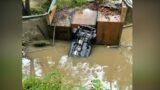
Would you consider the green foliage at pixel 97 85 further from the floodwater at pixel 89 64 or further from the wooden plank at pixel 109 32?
the wooden plank at pixel 109 32

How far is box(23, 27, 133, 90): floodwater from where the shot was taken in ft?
15.8

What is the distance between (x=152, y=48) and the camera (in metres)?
0.38

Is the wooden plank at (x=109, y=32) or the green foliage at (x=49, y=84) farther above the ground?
the wooden plank at (x=109, y=32)

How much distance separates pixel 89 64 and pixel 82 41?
28.1 inches

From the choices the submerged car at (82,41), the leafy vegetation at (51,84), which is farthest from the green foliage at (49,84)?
the submerged car at (82,41)

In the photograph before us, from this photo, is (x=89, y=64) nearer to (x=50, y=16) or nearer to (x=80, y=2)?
(x=50, y=16)

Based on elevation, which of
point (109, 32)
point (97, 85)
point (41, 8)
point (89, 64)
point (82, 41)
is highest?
point (41, 8)

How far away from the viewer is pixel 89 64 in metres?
5.35

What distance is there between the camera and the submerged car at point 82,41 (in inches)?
225

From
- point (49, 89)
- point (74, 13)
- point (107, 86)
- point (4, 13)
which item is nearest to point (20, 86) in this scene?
point (4, 13)

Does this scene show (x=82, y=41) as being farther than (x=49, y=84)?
Yes

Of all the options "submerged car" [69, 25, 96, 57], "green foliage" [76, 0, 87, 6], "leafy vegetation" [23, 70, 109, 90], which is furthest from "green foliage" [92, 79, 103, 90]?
"green foliage" [76, 0, 87, 6]

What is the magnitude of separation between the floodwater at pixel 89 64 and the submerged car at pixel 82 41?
109mm

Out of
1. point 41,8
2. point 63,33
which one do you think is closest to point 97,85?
point 63,33
